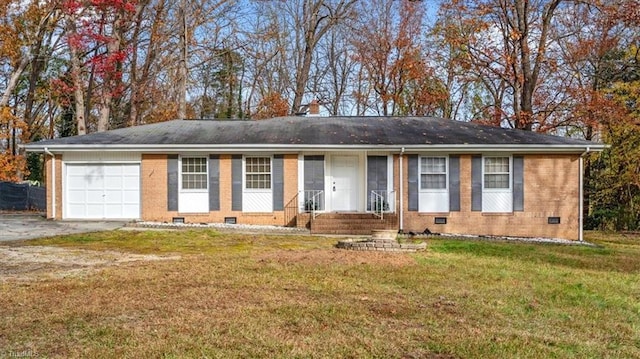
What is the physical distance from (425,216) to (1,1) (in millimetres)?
24447

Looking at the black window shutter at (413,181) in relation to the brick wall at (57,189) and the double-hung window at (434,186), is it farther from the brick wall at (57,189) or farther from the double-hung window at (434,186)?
the brick wall at (57,189)

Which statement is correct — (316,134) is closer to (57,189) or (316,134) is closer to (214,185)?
(214,185)

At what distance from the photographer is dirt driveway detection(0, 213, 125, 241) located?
12.6 m

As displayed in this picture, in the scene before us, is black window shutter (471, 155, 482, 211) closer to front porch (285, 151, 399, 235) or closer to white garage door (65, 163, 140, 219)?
front porch (285, 151, 399, 235)

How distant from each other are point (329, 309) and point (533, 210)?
41.6ft

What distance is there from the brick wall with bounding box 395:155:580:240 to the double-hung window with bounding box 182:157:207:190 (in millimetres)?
6611

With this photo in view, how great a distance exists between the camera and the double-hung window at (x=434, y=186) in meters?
16.3

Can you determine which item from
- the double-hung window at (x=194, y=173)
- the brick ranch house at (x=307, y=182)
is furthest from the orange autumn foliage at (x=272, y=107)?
the double-hung window at (x=194, y=173)

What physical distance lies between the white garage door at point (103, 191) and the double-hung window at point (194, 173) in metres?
1.58

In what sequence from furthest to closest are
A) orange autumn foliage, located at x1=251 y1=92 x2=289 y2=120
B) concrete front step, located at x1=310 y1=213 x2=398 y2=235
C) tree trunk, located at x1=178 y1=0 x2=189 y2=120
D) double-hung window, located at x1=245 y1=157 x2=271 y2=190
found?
1. orange autumn foliage, located at x1=251 y1=92 x2=289 y2=120
2. tree trunk, located at x1=178 y1=0 x2=189 y2=120
3. double-hung window, located at x1=245 y1=157 x2=271 y2=190
4. concrete front step, located at x1=310 y1=213 x2=398 y2=235

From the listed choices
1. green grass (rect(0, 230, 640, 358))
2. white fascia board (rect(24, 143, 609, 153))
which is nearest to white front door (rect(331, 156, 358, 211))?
white fascia board (rect(24, 143, 609, 153))

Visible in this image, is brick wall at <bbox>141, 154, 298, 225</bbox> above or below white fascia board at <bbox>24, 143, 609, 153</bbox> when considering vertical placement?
below

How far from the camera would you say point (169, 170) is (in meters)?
16.4

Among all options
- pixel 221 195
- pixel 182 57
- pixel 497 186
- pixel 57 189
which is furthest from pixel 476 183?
pixel 182 57
